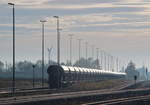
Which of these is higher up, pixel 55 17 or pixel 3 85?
pixel 55 17

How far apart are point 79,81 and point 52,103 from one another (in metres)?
60.0

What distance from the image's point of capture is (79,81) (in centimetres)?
10581

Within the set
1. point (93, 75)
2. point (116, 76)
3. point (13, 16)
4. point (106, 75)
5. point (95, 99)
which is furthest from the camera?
point (116, 76)

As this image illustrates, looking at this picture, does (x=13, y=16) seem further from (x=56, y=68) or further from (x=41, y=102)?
(x=41, y=102)

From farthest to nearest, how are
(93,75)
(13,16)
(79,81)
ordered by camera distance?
(93,75)
(79,81)
(13,16)

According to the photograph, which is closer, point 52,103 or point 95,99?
point 52,103

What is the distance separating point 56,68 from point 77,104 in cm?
3988

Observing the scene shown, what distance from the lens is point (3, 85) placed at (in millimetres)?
114000

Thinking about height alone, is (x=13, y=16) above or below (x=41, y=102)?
above

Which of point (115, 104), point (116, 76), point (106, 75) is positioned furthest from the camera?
point (116, 76)

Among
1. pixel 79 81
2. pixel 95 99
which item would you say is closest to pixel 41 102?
pixel 95 99

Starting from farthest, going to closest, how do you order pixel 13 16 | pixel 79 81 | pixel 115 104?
pixel 79 81
pixel 13 16
pixel 115 104

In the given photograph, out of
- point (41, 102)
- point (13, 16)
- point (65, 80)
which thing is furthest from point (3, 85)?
point (41, 102)

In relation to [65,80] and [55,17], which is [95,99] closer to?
[65,80]
